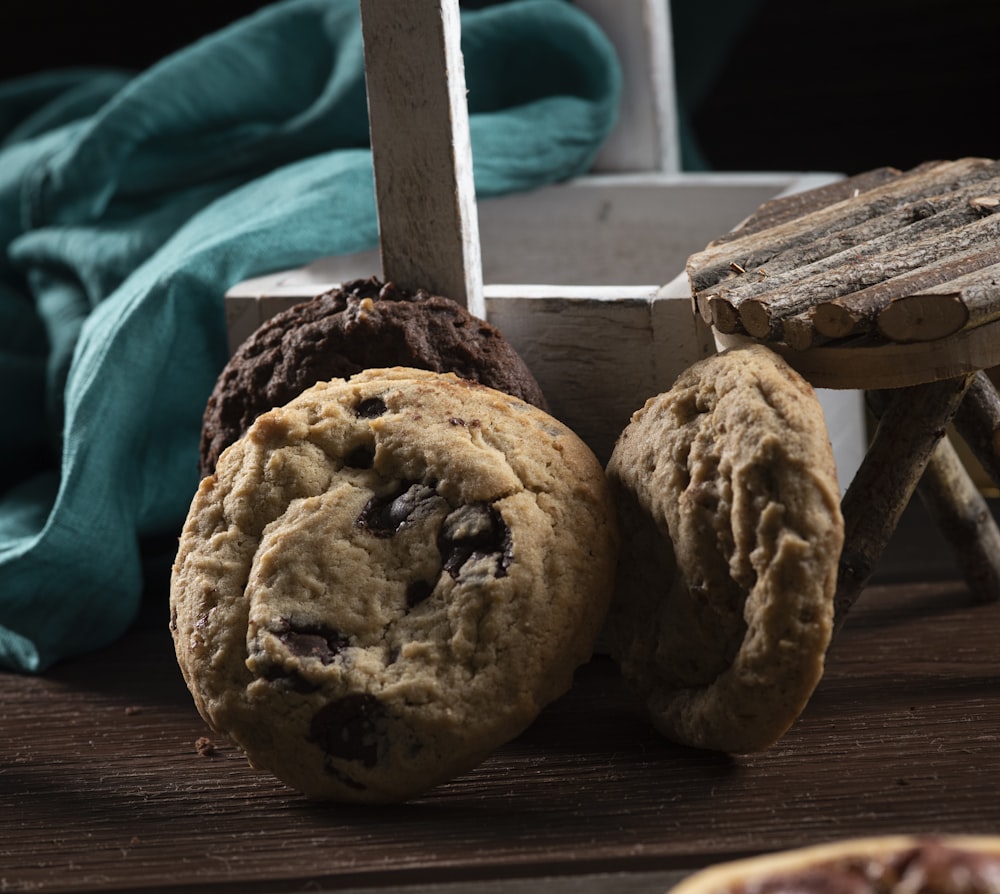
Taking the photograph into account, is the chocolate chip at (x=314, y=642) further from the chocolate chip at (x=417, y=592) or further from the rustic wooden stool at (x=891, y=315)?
the rustic wooden stool at (x=891, y=315)

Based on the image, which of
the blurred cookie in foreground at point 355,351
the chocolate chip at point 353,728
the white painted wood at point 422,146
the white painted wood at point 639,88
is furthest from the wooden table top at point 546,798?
the white painted wood at point 639,88

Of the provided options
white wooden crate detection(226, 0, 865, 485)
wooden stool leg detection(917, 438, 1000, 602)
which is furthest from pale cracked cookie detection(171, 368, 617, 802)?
wooden stool leg detection(917, 438, 1000, 602)

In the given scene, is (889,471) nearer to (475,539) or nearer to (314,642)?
(475,539)

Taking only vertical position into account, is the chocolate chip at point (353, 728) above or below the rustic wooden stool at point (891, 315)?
below

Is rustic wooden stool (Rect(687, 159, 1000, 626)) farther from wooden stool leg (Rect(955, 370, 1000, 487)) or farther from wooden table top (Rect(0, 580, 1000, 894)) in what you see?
wooden table top (Rect(0, 580, 1000, 894))

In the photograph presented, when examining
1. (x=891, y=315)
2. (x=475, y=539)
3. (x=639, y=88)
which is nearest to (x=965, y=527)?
(x=891, y=315)
